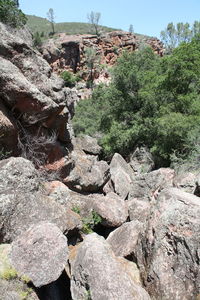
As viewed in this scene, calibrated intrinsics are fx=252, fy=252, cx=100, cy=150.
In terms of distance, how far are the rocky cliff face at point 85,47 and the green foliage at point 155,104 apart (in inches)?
1246

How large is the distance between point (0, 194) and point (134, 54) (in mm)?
17578

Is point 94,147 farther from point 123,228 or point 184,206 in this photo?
point 184,206

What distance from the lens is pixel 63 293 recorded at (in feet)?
17.3

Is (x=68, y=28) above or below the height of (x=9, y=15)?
above

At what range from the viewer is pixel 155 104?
1647cm

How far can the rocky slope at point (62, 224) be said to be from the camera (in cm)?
435

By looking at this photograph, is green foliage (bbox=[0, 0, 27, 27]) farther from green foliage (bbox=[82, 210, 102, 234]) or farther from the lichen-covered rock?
green foliage (bbox=[82, 210, 102, 234])

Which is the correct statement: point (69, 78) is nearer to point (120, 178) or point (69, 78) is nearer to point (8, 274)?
point (120, 178)

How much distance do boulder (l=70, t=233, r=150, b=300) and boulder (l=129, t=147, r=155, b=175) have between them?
11.4 meters

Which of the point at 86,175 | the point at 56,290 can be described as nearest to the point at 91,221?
the point at 56,290

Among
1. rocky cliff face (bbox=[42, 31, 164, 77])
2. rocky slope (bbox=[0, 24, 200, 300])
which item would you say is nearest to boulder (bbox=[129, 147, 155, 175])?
rocky slope (bbox=[0, 24, 200, 300])

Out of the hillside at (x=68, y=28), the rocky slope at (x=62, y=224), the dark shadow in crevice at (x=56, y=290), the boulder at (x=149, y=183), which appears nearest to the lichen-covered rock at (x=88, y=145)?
the boulder at (x=149, y=183)

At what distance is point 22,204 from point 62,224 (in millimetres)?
1085

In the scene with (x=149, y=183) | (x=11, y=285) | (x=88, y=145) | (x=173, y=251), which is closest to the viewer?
(x=11, y=285)
